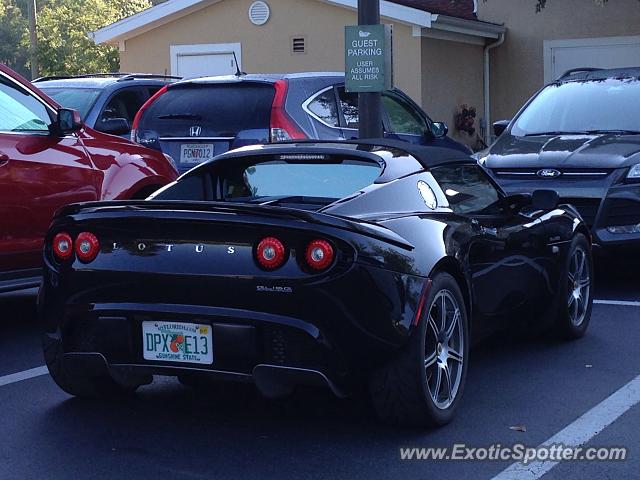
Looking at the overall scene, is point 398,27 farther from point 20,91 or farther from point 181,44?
point 20,91

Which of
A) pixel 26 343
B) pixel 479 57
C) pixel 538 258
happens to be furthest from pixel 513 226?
pixel 479 57

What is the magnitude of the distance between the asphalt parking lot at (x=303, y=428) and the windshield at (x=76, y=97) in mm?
5392

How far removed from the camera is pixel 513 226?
6.71 metres

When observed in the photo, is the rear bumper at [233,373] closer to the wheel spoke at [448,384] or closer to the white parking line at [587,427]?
the wheel spoke at [448,384]

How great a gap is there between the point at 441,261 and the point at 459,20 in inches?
578

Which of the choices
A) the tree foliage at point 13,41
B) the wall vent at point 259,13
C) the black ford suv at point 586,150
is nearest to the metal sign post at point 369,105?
the black ford suv at point 586,150

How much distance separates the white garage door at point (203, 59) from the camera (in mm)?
21359

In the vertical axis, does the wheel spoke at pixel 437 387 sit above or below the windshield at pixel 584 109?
below

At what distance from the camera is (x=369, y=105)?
442 inches

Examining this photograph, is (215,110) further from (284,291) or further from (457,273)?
(284,291)

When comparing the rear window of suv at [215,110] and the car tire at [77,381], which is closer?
the car tire at [77,381]

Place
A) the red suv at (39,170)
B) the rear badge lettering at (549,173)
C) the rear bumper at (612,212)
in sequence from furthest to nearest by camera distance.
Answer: the rear badge lettering at (549,173) < the rear bumper at (612,212) < the red suv at (39,170)

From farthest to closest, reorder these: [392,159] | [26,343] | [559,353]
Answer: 1. [26,343]
2. [559,353]
3. [392,159]

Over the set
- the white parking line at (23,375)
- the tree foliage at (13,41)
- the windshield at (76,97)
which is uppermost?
the tree foliage at (13,41)
